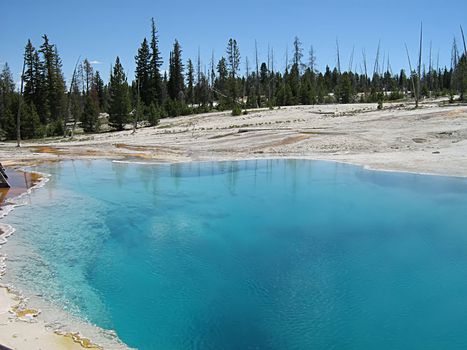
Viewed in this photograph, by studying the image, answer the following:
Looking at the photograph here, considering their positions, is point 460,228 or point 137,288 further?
point 460,228

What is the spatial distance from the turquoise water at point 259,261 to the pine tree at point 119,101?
21.2m

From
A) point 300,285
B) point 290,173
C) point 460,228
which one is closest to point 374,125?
point 290,173

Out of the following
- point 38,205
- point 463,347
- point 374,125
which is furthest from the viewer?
point 374,125

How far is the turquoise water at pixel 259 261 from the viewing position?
5.25m

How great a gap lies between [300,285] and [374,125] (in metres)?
17.9

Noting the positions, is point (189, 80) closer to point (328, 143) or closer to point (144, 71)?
point (144, 71)

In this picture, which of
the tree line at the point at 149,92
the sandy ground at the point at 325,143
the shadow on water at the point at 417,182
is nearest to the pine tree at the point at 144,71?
the tree line at the point at 149,92

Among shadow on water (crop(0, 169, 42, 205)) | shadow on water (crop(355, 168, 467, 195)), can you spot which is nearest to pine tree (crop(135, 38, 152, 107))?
shadow on water (crop(0, 169, 42, 205))

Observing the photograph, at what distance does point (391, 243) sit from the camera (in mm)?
8156

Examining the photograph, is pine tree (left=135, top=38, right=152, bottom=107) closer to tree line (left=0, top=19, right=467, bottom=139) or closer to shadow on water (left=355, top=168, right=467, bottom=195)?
tree line (left=0, top=19, right=467, bottom=139)

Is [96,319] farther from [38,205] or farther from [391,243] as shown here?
[38,205]

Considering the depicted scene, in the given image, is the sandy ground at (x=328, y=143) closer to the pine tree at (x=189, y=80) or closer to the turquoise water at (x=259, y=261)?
the turquoise water at (x=259, y=261)

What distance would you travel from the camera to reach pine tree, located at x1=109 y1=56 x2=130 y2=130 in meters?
33.7

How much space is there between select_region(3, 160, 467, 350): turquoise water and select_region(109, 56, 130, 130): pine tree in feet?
69.6
